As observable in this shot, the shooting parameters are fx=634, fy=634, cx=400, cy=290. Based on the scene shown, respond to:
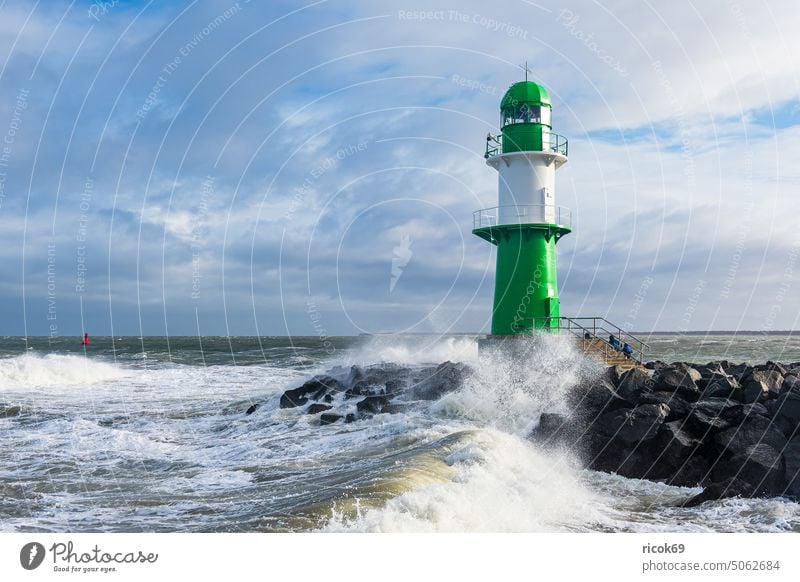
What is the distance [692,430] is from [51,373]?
3232cm

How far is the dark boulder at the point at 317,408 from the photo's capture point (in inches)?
732

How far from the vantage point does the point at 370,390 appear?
21.5 metres

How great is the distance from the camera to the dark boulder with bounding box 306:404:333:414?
18.6 metres

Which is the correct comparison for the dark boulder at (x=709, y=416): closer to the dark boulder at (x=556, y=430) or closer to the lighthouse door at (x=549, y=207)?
the dark boulder at (x=556, y=430)

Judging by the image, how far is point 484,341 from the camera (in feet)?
63.6

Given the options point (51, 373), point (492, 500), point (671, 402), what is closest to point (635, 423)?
point (671, 402)

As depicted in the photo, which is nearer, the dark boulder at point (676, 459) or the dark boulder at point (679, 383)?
the dark boulder at point (676, 459)

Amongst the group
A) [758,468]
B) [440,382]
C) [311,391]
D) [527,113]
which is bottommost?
[758,468]

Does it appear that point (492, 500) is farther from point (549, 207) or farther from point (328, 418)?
point (549, 207)

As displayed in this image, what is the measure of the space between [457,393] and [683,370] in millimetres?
5609

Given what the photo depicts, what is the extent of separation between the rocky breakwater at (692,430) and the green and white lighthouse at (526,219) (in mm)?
4210

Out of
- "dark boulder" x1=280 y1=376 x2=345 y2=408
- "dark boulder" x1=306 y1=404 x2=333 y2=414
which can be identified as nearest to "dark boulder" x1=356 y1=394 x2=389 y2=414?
"dark boulder" x1=306 y1=404 x2=333 y2=414

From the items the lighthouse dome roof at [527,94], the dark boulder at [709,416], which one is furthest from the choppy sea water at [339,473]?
the lighthouse dome roof at [527,94]
